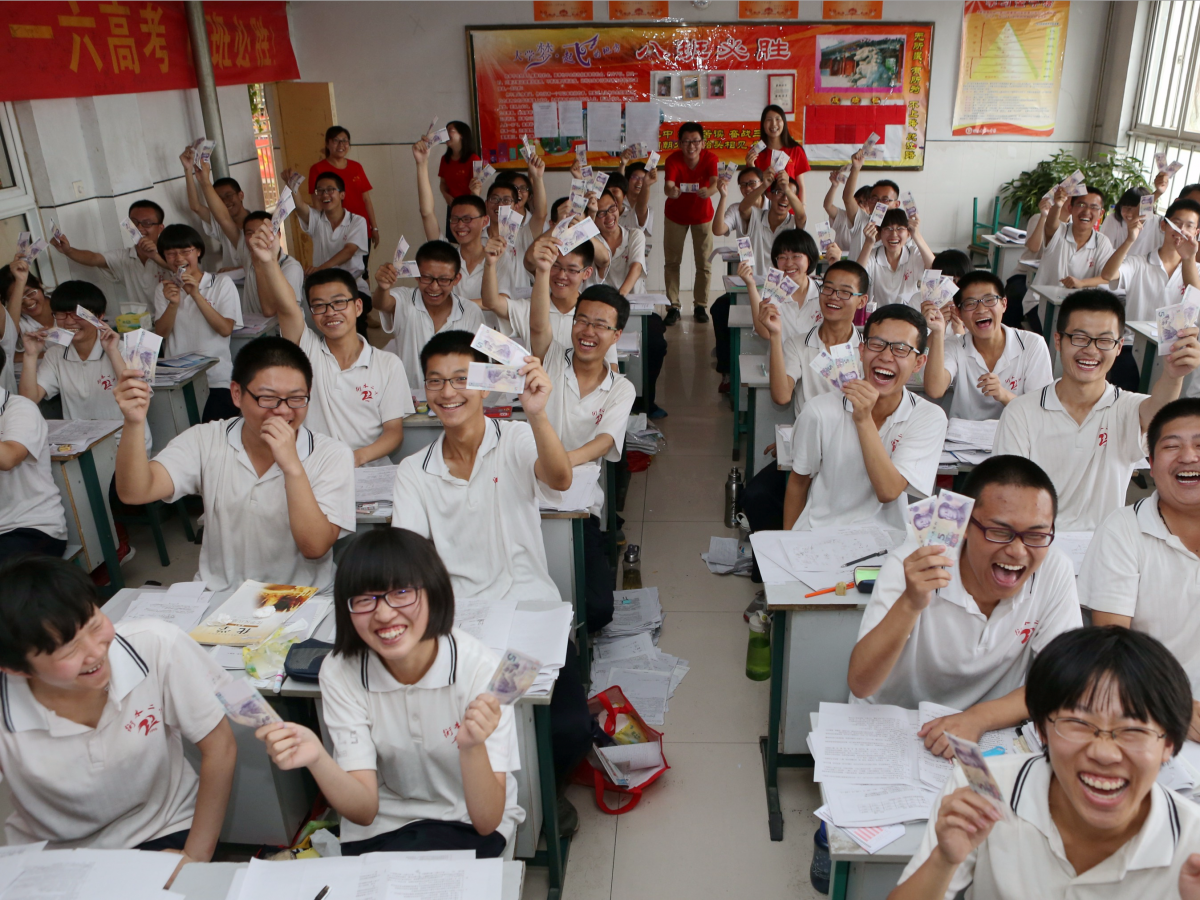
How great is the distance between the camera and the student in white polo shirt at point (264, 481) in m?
2.54

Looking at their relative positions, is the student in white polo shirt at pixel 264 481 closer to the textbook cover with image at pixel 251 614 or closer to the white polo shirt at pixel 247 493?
the white polo shirt at pixel 247 493

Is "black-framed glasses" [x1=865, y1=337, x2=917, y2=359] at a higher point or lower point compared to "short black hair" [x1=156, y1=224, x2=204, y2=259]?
lower

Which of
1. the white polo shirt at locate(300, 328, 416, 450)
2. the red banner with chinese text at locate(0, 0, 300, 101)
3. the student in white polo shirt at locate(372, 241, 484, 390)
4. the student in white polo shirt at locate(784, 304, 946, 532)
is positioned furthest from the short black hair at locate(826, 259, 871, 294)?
the red banner with chinese text at locate(0, 0, 300, 101)

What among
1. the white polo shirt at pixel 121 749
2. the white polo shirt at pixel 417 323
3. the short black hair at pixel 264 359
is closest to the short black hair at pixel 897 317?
the short black hair at pixel 264 359

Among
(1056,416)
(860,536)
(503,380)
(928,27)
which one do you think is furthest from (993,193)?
(503,380)

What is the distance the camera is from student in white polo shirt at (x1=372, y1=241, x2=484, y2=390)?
13.6ft

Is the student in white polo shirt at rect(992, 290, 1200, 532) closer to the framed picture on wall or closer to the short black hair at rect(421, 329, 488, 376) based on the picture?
the short black hair at rect(421, 329, 488, 376)

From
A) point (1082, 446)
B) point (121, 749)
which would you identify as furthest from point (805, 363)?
point (121, 749)

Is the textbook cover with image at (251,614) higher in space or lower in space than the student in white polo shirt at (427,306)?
lower

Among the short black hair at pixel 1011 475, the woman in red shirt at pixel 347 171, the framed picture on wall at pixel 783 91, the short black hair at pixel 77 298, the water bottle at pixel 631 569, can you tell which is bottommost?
the water bottle at pixel 631 569

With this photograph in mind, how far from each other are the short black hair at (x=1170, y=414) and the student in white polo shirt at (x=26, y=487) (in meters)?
3.58

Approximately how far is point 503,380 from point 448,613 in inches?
27.9

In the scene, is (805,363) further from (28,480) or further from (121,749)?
(28,480)

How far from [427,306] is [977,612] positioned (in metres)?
3.04
